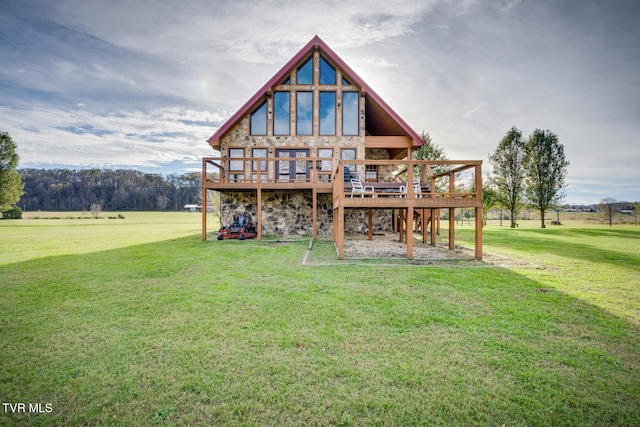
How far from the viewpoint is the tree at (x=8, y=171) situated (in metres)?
29.6

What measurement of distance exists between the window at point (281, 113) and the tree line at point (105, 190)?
3007 inches

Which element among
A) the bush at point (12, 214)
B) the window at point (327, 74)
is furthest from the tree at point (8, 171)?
the window at point (327, 74)

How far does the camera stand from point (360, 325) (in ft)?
13.3

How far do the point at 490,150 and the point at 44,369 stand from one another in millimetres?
37158

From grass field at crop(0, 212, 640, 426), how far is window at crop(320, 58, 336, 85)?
1298cm

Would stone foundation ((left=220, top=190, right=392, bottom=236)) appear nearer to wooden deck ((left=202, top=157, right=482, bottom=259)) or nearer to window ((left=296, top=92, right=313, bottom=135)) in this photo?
wooden deck ((left=202, top=157, right=482, bottom=259))

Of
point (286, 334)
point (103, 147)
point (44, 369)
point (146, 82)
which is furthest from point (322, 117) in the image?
point (103, 147)

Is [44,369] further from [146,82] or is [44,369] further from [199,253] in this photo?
[146,82]

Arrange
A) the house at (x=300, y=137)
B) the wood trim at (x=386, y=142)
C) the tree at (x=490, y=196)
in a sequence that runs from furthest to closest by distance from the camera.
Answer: the tree at (x=490, y=196)
the house at (x=300, y=137)
the wood trim at (x=386, y=142)

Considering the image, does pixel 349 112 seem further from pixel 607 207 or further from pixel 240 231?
pixel 607 207

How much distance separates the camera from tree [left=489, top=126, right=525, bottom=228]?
2955cm
